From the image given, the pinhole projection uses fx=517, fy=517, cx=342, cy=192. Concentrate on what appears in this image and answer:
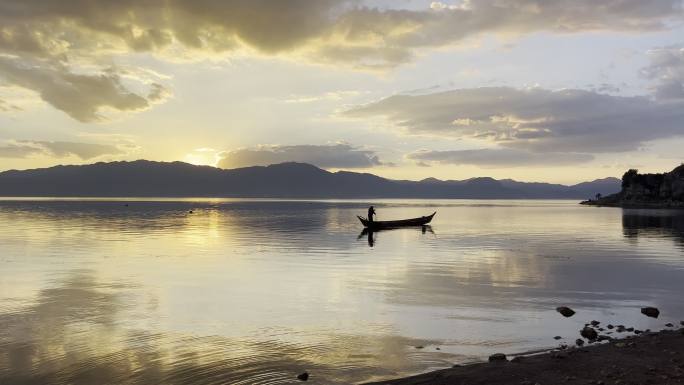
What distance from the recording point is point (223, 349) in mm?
18281

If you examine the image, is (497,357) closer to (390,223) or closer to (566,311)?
(566,311)

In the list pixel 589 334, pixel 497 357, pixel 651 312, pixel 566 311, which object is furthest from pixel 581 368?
pixel 651 312

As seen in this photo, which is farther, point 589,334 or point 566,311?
point 566,311

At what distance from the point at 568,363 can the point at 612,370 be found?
1.27 meters

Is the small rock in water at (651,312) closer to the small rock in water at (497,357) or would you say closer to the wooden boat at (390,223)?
the small rock in water at (497,357)

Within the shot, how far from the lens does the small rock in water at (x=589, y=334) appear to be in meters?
19.4

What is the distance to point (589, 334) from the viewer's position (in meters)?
19.6

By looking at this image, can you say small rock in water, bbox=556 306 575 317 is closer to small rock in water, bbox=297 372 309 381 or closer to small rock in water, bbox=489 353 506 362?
small rock in water, bbox=489 353 506 362

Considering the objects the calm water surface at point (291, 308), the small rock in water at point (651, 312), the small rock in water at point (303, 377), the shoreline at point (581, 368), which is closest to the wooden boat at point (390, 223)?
the calm water surface at point (291, 308)

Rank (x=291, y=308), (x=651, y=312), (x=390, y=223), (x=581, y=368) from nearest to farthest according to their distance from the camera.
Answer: (x=581, y=368) < (x=651, y=312) < (x=291, y=308) < (x=390, y=223)

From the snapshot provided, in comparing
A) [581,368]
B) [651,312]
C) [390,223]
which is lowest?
[651,312]

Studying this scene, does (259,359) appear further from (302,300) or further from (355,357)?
(302,300)

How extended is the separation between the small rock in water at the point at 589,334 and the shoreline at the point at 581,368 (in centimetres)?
160

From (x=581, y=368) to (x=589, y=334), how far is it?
16.4ft
